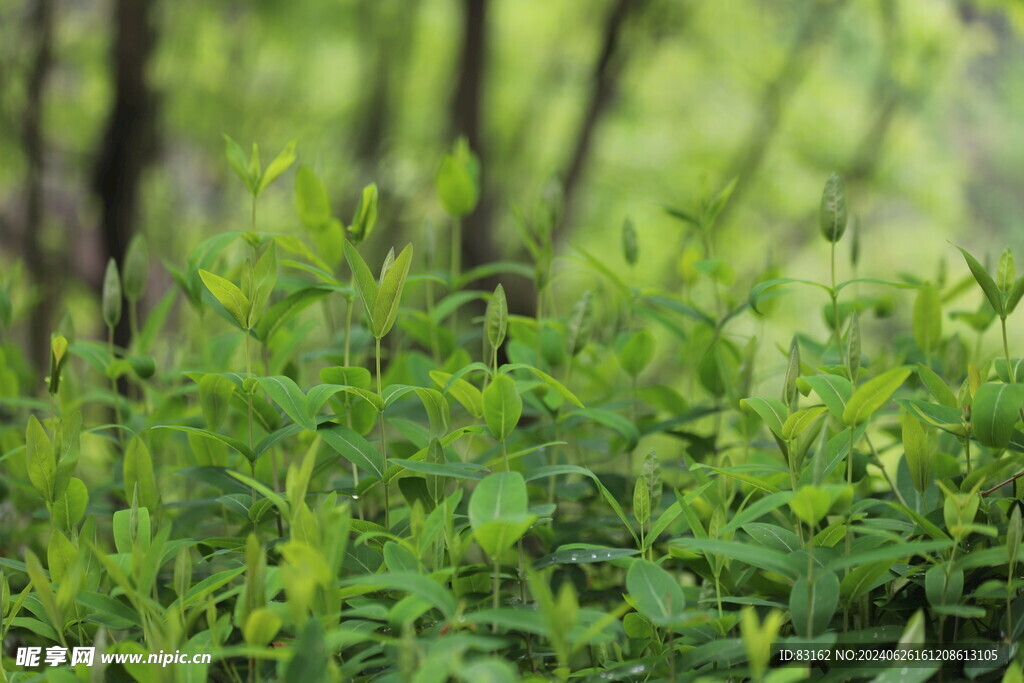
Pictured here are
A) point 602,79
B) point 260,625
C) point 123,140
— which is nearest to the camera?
point 260,625

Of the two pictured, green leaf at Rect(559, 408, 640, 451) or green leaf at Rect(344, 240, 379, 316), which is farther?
green leaf at Rect(559, 408, 640, 451)

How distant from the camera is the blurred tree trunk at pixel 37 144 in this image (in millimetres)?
3184

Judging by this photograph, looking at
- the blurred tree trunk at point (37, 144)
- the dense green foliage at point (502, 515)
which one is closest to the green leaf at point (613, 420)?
the dense green foliage at point (502, 515)

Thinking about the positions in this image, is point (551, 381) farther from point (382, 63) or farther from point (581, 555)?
point (382, 63)

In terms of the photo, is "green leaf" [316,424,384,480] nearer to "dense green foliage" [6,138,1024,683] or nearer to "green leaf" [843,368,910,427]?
"dense green foliage" [6,138,1024,683]

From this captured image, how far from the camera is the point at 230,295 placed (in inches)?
19.4

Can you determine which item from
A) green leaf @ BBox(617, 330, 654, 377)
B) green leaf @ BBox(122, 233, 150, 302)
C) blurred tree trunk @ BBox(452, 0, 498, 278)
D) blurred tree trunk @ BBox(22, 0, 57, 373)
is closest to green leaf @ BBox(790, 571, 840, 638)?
green leaf @ BBox(617, 330, 654, 377)

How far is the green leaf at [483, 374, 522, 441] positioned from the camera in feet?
1.53

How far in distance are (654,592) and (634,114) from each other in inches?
167

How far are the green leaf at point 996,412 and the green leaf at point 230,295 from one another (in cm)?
42

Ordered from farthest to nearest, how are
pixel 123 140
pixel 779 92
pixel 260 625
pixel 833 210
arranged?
pixel 779 92
pixel 123 140
pixel 833 210
pixel 260 625

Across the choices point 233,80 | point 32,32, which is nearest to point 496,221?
point 233,80

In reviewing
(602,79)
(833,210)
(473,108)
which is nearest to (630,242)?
(833,210)

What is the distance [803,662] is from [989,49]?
4558 millimetres
